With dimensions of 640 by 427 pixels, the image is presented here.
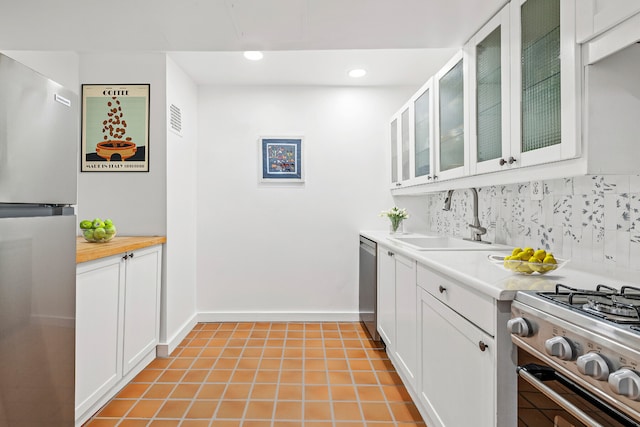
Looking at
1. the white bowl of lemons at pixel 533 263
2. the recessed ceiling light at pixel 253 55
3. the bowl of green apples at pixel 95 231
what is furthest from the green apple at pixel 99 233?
the white bowl of lemons at pixel 533 263

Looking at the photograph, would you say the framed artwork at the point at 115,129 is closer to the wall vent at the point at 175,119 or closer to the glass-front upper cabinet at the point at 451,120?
the wall vent at the point at 175,119

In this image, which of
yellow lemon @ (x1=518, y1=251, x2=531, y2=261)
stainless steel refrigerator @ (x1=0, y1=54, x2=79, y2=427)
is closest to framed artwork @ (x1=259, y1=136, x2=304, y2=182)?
stainless steel refrigerator @ (x1=0, y1=54, x2=79, y2=427)

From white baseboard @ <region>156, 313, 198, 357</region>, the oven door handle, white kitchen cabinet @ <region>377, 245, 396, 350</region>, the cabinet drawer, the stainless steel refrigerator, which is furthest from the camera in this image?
white baseboard @ <region>156, 313, 198, 357</region>

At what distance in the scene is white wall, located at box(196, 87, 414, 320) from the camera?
3.80 meters

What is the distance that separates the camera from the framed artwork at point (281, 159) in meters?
3.80

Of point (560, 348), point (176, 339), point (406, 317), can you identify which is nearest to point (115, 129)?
point (176, 339)

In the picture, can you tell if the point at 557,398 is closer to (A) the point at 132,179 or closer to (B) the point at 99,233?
(B) the point at 99,233

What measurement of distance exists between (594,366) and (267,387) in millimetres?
2027

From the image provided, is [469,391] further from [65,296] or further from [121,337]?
[121,337]

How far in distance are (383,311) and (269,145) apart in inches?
79.3

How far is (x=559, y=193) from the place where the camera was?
1824 millimetres

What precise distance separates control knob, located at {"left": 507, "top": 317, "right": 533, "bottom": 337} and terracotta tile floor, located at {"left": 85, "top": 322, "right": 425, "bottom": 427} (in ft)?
3.92

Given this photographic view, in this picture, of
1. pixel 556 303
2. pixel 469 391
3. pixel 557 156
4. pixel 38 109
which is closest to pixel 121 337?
pixel 38 109

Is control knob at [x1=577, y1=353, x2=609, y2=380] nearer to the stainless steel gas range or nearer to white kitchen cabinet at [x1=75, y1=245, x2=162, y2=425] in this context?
the stainless steel gas range
